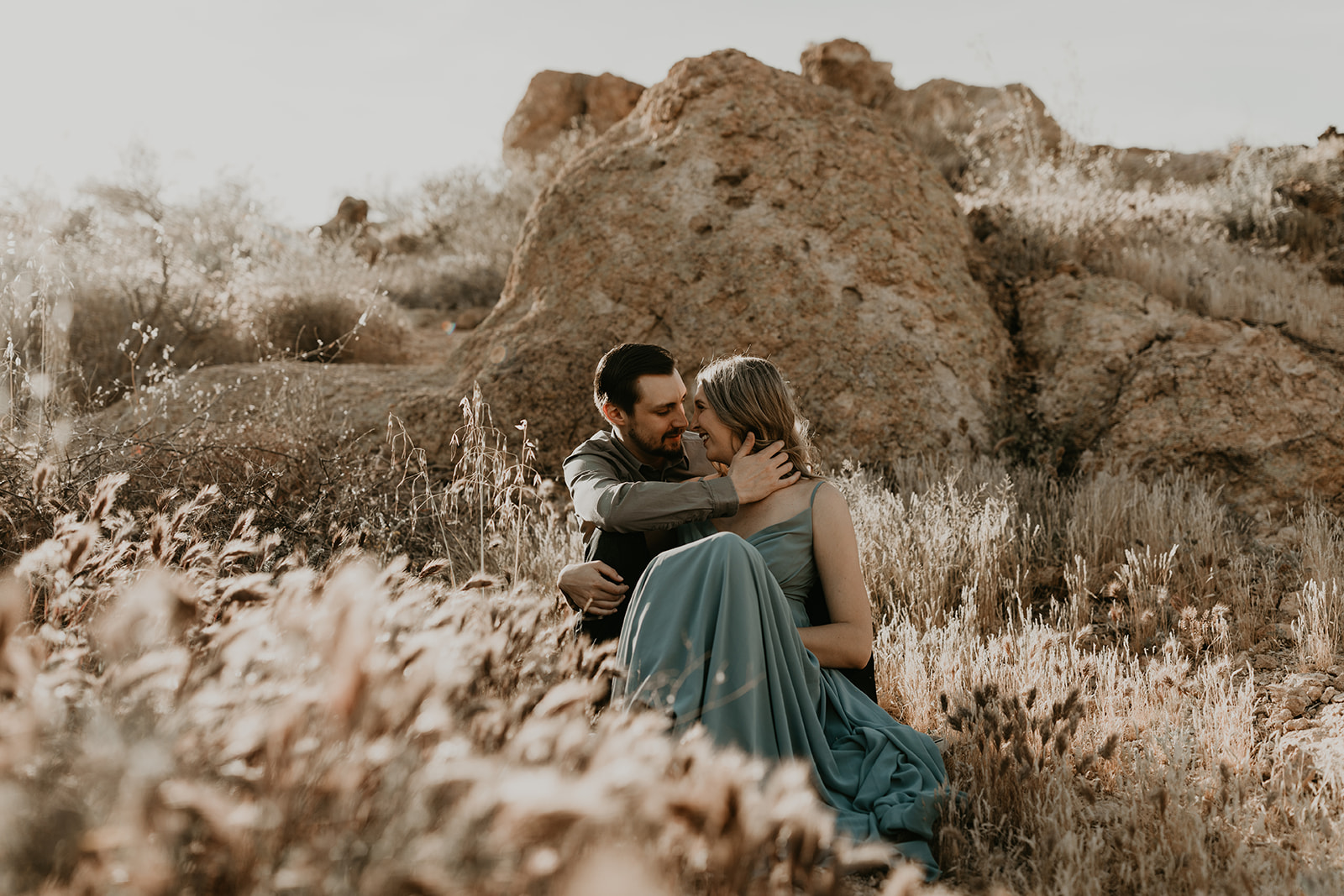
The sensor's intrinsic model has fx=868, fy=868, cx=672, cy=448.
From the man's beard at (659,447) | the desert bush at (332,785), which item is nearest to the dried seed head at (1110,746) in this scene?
the desert bush at (332,785)

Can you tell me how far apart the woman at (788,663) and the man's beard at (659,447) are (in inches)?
30.8

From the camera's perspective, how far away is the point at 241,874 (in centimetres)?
109

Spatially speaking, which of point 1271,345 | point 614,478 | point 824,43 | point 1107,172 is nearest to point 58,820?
point 614,478

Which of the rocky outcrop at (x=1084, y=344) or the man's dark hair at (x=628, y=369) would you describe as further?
the rocky outcrop at (x=1084, y=344)

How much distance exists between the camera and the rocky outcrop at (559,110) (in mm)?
18453

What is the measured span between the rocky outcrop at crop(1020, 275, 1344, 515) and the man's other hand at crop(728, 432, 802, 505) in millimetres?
3164

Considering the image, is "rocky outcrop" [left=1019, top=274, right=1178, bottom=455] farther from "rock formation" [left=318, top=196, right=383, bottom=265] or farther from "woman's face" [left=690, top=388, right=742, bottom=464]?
"rock formation" [left=318, top=196, right=383, bottom=265]

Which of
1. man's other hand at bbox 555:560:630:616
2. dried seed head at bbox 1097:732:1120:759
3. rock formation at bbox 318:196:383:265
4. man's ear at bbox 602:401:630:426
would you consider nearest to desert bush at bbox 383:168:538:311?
rock formation at bbox 318:196:383:265

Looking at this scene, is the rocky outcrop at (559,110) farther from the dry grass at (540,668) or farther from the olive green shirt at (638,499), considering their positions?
the olive green shirt at (638,499)

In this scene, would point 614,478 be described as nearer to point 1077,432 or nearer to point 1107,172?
point 1077,432

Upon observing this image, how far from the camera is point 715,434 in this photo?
3.30 meters

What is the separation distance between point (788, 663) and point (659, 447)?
1.34 meters

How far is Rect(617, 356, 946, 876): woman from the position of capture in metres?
2.38

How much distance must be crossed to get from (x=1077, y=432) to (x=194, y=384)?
6054 mm
